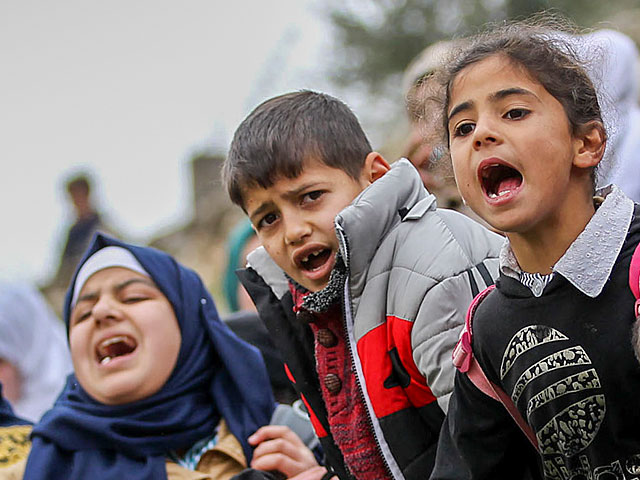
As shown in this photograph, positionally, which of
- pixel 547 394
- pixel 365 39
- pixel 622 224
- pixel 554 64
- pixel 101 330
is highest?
pixel 365 39

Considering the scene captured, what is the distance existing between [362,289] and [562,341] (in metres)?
0.79

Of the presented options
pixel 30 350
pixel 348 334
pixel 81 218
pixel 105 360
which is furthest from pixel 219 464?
pixel 81 218

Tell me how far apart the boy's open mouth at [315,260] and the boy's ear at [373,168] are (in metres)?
0.32

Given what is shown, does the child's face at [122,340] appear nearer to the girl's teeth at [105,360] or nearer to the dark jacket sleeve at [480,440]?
the girl's teeth at [105,360]

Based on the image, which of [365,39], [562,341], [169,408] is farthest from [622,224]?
[365,39]

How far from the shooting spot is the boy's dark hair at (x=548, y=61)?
6.58ft

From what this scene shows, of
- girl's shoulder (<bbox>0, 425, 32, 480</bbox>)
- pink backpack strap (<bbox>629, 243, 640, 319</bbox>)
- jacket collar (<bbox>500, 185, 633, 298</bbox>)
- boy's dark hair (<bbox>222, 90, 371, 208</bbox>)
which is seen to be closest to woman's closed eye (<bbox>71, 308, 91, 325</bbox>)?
girl's shoulder (<bbox>0, 425, 32, 480</bbox>)

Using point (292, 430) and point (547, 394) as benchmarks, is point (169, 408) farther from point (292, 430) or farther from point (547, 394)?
point (547, 394)

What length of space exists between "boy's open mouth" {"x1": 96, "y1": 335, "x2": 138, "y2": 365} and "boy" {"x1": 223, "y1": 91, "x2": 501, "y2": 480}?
600mm

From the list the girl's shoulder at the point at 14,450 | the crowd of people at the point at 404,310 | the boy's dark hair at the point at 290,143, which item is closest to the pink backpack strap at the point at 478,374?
the crowd of people at the point at 404,310

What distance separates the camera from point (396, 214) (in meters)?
2.63

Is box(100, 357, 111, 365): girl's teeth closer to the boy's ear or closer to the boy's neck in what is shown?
the boy's ear

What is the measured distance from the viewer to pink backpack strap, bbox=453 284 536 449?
206cm

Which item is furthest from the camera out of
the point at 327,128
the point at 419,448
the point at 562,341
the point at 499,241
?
the point at 327,128
